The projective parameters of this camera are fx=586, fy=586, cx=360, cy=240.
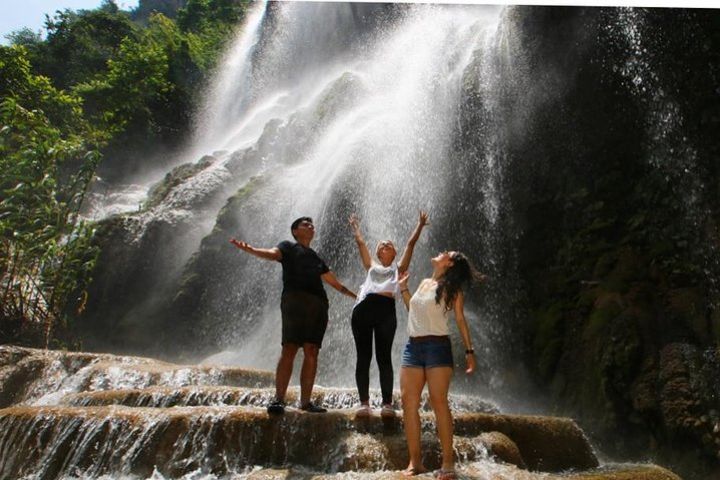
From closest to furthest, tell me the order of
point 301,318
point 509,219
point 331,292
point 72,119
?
point 301,318 < point 509,219 < point 331,292 < point 72,119

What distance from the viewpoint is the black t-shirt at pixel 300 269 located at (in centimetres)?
471

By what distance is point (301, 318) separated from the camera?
4.67 meters

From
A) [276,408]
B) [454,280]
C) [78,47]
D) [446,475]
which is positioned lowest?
[446,475]

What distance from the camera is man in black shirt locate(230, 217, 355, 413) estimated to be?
→ 466cm

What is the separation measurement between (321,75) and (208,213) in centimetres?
1193

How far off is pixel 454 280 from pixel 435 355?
0.50 meters

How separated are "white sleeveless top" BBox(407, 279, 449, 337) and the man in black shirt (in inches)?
41.6

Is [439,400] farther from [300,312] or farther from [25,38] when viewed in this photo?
[25,38]

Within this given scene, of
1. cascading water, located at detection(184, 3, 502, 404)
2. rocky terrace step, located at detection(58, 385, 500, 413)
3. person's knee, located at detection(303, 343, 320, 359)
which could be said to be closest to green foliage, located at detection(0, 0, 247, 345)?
cascading water, located at detection(184, 3, 502, 404)

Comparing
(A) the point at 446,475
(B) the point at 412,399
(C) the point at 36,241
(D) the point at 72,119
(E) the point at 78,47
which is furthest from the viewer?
(E) the point at 78,47

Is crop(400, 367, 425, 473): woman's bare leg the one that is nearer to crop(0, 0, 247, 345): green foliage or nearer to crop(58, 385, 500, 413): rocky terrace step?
crop(58, 385, 500, 413): rocky terrace step

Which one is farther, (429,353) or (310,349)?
(310,349)

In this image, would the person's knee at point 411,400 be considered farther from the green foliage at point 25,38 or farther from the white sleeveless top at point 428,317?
the green foliage at point 25,38

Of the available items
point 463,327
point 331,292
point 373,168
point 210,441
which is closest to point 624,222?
point 331,292
